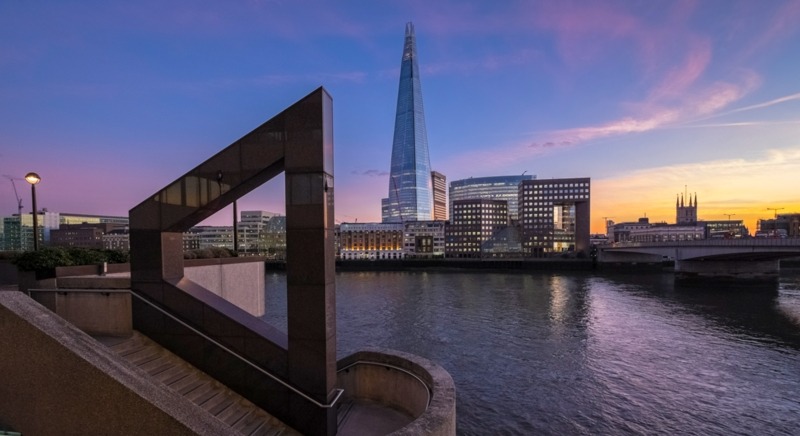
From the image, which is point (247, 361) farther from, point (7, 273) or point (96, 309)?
point (7, 273)

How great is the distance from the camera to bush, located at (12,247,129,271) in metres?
10.8

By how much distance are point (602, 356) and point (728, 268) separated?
76.7 metres

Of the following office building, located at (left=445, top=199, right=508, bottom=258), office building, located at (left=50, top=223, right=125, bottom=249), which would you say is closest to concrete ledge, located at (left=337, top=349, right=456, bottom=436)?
office building, located at (left=445, top=199, right=508, bottom=258)

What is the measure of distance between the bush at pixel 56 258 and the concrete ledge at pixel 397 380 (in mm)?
9686

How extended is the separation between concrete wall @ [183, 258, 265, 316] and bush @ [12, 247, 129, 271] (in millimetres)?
3028

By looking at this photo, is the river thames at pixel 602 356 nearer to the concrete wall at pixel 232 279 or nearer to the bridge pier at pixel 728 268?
the concrete wall at pixel 232 279

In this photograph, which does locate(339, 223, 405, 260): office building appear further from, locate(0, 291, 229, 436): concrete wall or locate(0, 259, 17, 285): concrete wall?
locate(0, 291, 229, 436): concrete wall

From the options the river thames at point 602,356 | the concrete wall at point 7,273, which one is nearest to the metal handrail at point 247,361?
the river thames at point 602,356

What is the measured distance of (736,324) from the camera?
114 feet

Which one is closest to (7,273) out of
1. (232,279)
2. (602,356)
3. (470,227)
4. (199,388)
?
(232,279)

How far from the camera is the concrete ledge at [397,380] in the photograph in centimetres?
940

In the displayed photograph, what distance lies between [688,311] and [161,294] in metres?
51.9

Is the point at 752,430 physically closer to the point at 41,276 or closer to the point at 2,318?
the point at 2,318

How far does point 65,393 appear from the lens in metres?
4.73
